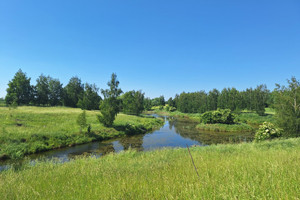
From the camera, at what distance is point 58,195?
321 centimetres

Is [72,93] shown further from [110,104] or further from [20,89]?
[110,104]

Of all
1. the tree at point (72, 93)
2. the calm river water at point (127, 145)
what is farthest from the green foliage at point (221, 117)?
the tree at point (72, 93)

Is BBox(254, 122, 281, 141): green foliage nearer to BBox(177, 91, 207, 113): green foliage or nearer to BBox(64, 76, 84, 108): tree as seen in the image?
BBox(177, 91, 207, 113): green foliage

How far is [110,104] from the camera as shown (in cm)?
2830

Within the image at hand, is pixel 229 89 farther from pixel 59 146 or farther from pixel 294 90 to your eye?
pixel 59 146

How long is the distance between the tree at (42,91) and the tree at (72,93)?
7122mm

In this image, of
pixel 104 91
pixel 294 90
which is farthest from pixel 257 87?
pixel 104 91

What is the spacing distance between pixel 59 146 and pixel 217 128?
31.9 m

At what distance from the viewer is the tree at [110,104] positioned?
27281 mm

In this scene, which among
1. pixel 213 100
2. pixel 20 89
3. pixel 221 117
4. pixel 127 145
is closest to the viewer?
pixel 127 145

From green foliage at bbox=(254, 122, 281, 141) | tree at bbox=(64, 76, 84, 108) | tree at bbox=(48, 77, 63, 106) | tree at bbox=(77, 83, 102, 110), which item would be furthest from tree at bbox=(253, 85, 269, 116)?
tree at bbox=(48, 77, 63, 106)

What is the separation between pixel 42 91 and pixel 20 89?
7.39m

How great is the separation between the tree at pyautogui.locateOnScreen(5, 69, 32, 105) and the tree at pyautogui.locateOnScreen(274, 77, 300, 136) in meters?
68.8

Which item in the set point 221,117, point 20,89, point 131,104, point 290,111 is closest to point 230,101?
point 221,117
